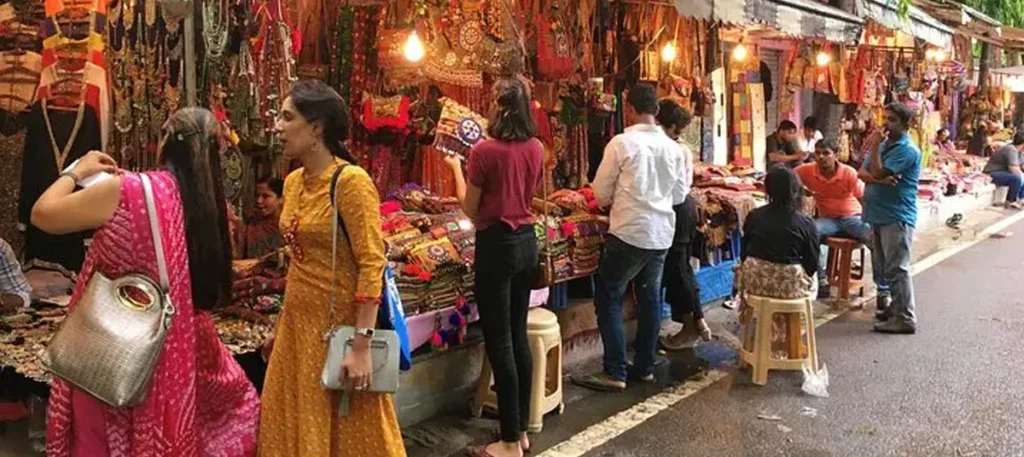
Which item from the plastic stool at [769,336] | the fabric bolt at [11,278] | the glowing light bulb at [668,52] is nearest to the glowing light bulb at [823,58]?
the glowing light bulb at [668,52]

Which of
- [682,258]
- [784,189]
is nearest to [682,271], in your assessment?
[682,258]

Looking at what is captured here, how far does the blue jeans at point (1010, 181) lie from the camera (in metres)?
17.7

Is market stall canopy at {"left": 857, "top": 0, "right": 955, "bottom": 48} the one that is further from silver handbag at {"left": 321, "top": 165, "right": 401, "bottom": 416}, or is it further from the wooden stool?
silver handbag at {"left": 321, "top": 165, "right": 401, "bottom": 416}

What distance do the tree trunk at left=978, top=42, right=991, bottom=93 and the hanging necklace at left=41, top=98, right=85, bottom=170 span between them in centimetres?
1908

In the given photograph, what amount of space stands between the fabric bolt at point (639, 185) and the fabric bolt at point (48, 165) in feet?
9.98

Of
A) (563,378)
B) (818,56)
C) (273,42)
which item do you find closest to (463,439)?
(563,378)

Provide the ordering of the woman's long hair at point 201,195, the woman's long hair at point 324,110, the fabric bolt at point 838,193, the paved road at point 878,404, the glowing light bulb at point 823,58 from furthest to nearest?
the glowing light bulb at point 823,58 → the fabric bolt at point 838,193 → the paved road at point 878,404 → the woman's long hair at point 324,110 → the woman's long hair at point 201,195

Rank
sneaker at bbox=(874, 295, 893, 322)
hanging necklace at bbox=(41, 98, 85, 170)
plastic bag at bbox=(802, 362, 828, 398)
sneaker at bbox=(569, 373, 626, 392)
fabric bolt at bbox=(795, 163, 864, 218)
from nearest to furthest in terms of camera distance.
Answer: hanging necklace at bbox=(41, 98, 85, 170)
sneaker at bbox=(569, 373, 626, 392)
plastic bag at bbox=(802, 362, 828, 398)
sneaker at bbox=(874, 295, 893, 322)
fabric bolt at bbox=(795, 163, 864, 218)

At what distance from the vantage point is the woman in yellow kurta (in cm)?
330

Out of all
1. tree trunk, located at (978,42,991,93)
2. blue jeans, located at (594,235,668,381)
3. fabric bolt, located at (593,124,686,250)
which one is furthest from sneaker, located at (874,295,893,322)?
tree trunk, located at (978,42,991,93)

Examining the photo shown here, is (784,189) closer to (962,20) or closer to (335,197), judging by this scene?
(335,197)

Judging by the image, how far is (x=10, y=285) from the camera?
5.17m

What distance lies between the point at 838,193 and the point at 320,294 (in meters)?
6.42

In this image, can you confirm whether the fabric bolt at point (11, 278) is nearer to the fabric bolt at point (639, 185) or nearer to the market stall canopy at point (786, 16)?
the fabric bolt at point (639, 185)
